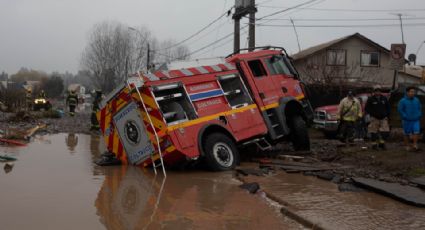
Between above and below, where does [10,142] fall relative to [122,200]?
above

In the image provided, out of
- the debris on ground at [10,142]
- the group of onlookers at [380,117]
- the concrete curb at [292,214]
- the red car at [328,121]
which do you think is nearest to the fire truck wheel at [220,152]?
the concrete curb at [292,214]

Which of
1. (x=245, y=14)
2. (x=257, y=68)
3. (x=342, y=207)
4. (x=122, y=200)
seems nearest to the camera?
(x=342, y=207)

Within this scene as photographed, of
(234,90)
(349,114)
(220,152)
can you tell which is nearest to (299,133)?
(234,90)

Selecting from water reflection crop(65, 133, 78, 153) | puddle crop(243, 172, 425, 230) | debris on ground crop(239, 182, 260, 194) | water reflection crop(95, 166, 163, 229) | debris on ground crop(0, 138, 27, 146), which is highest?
debris on ground crop(0, 138, 27, 146)

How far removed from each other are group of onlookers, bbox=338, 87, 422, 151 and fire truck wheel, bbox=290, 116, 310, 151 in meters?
1.75

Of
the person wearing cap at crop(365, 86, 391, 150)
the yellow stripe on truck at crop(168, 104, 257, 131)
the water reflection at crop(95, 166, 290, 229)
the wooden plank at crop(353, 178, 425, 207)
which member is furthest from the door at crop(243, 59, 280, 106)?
the wooden plank at crop(353, 178, 425, 207)

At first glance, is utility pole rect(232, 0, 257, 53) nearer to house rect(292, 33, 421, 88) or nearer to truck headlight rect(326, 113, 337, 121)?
truck headlight rect(326, 113, 337, 121)

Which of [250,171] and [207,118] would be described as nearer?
[250,171]

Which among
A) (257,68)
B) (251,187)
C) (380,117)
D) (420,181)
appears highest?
(257,68)

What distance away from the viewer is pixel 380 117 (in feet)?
43.1

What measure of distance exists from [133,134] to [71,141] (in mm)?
A: 6244

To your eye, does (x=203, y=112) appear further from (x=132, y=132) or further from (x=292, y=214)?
(x=292, y=214)

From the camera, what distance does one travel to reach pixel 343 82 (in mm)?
26375

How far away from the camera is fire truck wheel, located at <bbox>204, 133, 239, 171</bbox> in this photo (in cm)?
987
